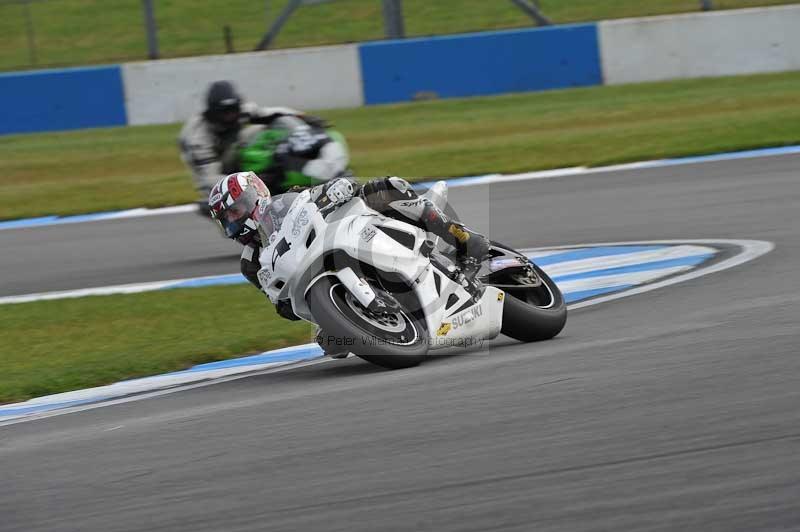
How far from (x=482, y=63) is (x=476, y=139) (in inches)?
115

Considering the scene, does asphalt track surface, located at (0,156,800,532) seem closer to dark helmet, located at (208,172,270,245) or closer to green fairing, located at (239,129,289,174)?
dark helmet, located at (208,172,270,245)

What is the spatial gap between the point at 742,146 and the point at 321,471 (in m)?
10.8

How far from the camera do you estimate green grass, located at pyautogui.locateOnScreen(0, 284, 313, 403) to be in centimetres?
704

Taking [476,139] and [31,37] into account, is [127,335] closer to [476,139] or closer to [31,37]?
[476,139]

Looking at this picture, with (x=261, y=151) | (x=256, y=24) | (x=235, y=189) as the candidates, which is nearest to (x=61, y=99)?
(x=256, y=24)

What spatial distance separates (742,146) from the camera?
14.0 m

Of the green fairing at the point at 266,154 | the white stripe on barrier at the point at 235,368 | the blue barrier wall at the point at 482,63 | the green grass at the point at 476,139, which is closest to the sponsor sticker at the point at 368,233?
the white stripe on barrier at the point at 235,368

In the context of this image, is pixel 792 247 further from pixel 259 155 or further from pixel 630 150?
pixel 630 150

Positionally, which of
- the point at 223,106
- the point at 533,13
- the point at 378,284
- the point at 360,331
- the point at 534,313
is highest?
the point at 533,13

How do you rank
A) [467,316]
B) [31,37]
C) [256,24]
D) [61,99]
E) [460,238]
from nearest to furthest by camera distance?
[467,316] → [460,238] → [61,99] → [31,37] → [256,24]

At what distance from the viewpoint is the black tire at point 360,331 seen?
18.5ft

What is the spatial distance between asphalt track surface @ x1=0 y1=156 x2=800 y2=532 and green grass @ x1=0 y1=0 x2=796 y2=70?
1333 centimetres

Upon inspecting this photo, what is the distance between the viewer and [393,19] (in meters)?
19.8

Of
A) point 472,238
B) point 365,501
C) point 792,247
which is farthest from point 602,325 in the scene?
point 365,501
